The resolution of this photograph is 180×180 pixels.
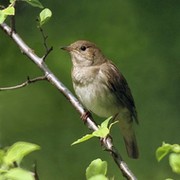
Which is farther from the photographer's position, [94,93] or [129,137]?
[129,137]

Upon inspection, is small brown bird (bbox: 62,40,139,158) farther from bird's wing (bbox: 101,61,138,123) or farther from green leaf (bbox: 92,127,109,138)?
green leaf (bbox: 92,127,109,138)

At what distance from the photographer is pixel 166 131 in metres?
9.75

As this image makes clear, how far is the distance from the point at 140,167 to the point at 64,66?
5.11ft

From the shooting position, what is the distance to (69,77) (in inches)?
371

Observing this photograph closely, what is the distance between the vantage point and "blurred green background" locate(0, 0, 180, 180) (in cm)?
954

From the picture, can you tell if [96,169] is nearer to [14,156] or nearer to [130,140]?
[14,156]

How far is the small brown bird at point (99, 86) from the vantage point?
6.24m

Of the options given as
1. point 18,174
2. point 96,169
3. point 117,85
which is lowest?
point 117,85

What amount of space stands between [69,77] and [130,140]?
8.80 feet

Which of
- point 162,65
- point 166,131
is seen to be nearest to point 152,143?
point 166,131

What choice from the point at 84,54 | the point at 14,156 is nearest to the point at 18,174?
the point at 14,156

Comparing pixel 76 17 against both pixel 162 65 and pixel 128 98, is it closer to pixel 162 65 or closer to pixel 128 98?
pixel 162 65

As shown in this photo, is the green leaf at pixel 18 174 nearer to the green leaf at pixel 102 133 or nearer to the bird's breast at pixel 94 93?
the green leaf at pixel 102 133

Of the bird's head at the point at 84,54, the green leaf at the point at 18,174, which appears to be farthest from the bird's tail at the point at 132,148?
the green leaf at the point at 18,174
